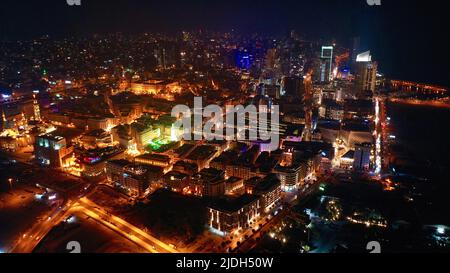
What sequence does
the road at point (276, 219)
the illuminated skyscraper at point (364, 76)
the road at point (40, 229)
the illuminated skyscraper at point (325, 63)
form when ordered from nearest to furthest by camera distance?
the road at point (40, 229), the road at point (276, 219), the illuminated skyscraper at point (364, 76), the illuminated skyscraper at point (325, 63)

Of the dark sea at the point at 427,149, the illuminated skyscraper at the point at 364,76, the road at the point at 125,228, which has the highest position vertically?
the illuminated skyscraper at the point at 364,76

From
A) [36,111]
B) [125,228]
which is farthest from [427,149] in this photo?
[36,111]

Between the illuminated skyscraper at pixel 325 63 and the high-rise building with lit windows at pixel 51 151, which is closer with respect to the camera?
the high-rise building with lit windows at pixel 51 151

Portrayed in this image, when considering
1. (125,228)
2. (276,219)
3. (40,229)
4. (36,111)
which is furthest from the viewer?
(36,111)

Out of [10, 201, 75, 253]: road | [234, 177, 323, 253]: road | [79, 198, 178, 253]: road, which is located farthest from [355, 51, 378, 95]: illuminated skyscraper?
[10, 201, 75, 253]: road

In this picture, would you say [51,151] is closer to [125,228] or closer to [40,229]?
[40,229]

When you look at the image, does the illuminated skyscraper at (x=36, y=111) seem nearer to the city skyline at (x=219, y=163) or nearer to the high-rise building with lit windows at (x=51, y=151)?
the city skyline at (x=219, y=163)

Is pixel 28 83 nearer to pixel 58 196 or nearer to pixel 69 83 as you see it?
pixel 69 83

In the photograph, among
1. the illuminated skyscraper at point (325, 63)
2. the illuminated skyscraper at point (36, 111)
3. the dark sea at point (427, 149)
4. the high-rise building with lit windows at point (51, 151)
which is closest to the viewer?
the dark sea at point (427, 149)

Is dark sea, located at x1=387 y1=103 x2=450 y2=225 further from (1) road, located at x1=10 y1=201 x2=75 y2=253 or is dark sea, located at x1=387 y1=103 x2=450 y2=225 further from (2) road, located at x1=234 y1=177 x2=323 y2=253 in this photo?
(1) road, located at x1=10 y1=201 x2=75 y2=253

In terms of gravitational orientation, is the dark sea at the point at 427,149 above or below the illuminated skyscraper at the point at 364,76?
below

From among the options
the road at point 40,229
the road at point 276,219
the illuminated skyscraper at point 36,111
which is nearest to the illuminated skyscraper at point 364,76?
the road at point 276,219
